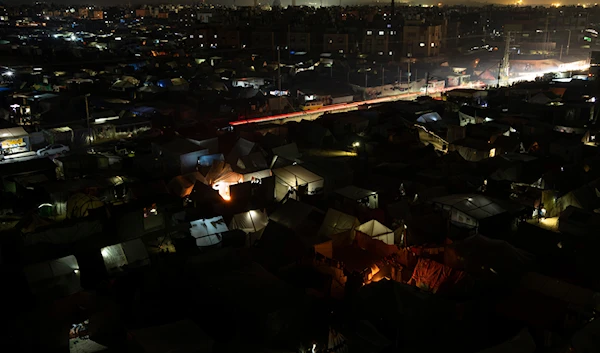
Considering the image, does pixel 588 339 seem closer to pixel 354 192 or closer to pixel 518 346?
pixel 518 346

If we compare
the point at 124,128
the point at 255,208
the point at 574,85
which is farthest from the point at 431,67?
the point at 255,208

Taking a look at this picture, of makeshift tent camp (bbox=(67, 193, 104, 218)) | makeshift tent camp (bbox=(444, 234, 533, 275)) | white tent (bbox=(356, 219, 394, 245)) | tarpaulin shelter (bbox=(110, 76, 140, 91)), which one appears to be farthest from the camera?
tarpaulin shelter (bbox=(110, 76, 140, 91))

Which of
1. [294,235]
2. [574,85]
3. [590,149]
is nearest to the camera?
[294,235]

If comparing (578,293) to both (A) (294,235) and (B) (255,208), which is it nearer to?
(A) (294,235)

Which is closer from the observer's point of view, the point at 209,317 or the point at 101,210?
the point at 209,317

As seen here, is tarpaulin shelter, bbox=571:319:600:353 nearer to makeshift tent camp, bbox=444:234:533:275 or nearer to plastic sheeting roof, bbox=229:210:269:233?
makeshift tent camp, bbox=444:234:533:275

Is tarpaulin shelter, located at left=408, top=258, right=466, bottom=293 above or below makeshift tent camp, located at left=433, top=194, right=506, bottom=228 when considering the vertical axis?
below

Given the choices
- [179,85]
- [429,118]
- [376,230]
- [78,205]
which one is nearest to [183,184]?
[78,205]

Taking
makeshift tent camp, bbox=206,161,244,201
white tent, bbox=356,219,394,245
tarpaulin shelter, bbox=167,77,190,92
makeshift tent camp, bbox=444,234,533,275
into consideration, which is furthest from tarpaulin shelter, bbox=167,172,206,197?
tarpaulin shelter, bbox=167,77,190,92
